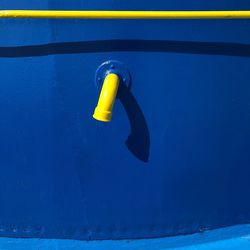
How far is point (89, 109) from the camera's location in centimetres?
139

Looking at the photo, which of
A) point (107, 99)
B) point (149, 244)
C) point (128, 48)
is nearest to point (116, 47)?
point (128, 48)

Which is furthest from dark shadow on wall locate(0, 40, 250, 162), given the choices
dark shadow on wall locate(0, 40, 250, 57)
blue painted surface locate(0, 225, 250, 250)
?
blue painted surface locate(0, 225, 250, 250)

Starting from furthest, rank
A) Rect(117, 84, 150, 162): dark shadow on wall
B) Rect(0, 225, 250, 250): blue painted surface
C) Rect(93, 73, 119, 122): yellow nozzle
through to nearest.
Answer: Rect(0, 225, 250, 250): blue painted surface < Rect(117, 84, 150, 162): dark shadow on wall < Rect(93, 73, 119, 122): yellow nozzle

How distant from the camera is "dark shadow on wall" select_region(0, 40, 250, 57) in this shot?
1.32 metres

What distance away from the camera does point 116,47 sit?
132 cm

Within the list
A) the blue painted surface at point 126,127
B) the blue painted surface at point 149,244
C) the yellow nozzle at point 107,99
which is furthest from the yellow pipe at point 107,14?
the blue painted surface at point 149,244

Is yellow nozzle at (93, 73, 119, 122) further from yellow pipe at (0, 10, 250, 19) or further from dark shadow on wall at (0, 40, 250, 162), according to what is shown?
yellow pipe at (0, 10, 250, 19)

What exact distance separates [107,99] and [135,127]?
19cm

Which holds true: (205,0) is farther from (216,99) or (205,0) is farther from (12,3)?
(12,3)

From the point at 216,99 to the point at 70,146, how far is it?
450 mm

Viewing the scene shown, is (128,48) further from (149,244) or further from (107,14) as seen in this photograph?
(149,244)

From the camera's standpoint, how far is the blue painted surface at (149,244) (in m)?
1.49

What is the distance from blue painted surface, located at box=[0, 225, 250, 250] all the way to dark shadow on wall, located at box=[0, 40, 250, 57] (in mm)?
587

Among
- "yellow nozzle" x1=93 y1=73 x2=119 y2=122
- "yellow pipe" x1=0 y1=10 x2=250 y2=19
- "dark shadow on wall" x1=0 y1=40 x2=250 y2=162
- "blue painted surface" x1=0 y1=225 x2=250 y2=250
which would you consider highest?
"yellow pipe" x1=0 y1=10 x2=250 y2=19
